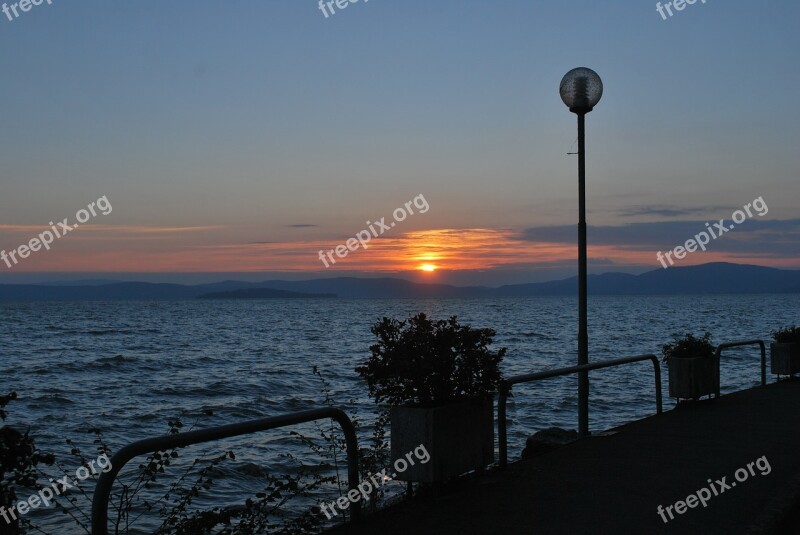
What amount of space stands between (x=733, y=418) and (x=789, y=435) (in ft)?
4.74

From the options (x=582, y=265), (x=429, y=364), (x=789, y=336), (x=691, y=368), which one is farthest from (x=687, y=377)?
(x=429, y=364)

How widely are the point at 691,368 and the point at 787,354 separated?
Answer: 6106mm

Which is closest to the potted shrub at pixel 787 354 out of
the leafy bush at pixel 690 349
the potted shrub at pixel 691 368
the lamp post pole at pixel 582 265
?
the potted shrub at pixel 691 368

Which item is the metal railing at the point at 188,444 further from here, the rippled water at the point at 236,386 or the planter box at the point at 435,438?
the rippled water at the point at 236,386

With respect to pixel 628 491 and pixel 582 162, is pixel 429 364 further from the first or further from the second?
pixel 582 162

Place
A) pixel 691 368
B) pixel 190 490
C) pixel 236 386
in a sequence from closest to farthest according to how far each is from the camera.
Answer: pixel 190 490, pixel 691 368, pixel 236 386

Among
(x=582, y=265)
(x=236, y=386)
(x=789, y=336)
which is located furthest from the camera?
(x=236, y=386)

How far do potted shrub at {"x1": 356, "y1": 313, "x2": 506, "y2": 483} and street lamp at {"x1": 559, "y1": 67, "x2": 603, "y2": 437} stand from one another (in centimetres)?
311

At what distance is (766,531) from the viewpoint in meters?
6.14

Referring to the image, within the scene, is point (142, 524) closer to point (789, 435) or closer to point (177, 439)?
point (177, 439)

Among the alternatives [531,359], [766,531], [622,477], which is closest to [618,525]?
[766,531]

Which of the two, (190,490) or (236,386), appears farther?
(236,386)

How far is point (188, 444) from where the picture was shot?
195 inches

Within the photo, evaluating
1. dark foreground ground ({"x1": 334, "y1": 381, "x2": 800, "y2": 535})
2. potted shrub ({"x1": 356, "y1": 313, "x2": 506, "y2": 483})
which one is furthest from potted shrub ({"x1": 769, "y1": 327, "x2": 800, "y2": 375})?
potted shrub ({"x1": 356, "y1": 313, "x2": 506, "y2": 483})
